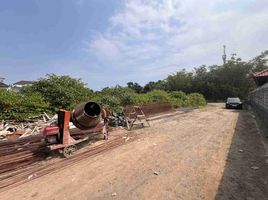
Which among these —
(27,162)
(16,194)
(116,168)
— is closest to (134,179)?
(116,168)

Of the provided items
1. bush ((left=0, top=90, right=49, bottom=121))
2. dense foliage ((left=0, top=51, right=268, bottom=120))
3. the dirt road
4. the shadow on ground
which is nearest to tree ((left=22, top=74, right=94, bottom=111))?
dense foliage ((left=0, top=51, right=268, bottom=120))

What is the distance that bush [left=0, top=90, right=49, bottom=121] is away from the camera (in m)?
12.0

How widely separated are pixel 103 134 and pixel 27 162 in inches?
156

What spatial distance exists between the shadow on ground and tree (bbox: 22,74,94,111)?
9034 millimetres

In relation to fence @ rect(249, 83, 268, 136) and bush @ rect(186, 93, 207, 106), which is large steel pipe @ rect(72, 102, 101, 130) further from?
bush @ rect(186, 93, 207, 106)

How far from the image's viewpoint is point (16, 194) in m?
5.61

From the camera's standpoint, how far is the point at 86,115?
31.4ft

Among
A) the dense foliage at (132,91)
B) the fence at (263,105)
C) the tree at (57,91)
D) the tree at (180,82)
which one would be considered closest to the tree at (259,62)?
the dense foliage at (132,91)

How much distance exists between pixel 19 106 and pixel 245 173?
10118 millimetres

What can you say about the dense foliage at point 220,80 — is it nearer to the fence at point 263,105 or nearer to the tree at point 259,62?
the tree at point 259,62

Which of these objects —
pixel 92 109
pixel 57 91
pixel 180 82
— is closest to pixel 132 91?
pixel 57 91

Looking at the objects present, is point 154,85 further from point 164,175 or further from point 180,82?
point 164,175

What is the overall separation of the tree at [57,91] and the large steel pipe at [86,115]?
Answer: 5068 mm

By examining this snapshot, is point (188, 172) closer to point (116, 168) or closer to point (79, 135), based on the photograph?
point (116, 168)
